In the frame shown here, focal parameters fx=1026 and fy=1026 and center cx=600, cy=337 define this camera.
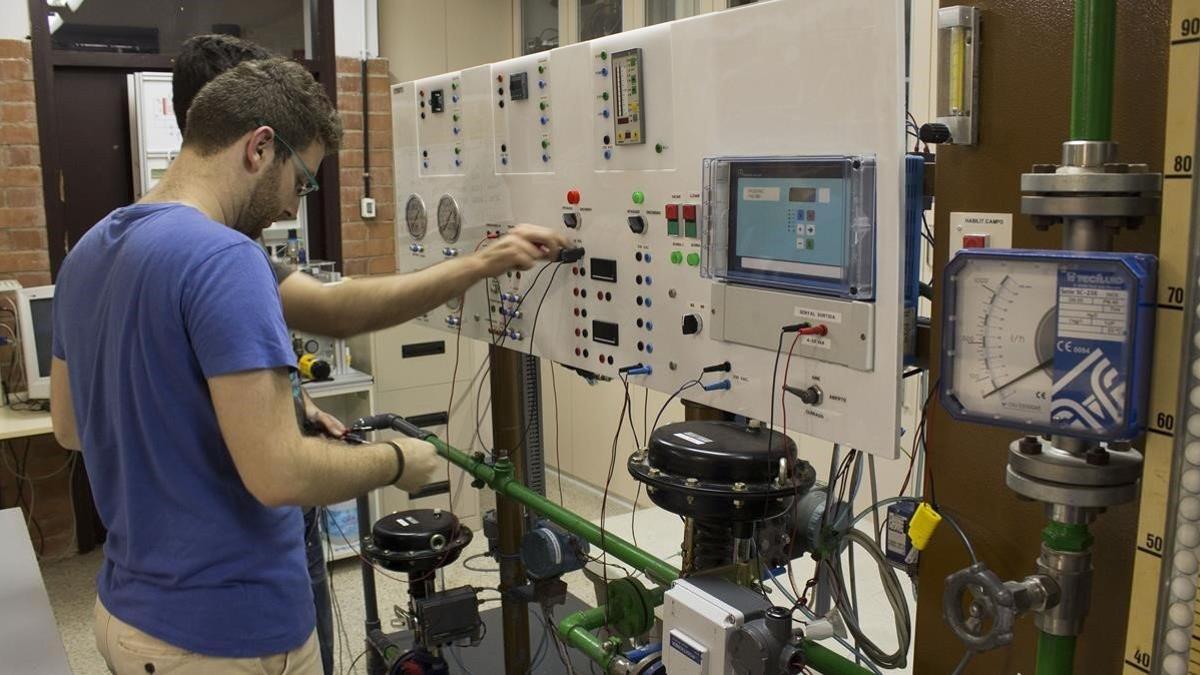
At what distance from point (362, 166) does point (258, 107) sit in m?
3.48

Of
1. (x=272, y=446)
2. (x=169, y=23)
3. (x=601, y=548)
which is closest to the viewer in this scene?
(x=272, y=446)

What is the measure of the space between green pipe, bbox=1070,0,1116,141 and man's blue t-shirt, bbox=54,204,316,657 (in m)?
1.08

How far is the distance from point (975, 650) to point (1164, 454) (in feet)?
1.13

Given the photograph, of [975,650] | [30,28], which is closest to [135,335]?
[975,650]

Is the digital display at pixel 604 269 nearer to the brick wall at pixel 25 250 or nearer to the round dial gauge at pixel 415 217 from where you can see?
the round dial gauge at pixel 415 217

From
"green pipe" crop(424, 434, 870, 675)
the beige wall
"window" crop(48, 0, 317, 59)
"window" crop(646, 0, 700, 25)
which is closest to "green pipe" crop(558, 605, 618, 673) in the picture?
"green pipe" crop(424, 434, 870, 675)

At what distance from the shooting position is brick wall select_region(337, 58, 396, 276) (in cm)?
495

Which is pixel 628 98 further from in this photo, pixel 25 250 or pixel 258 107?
pixel 25 250

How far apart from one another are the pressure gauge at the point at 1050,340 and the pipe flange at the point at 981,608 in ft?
0.61

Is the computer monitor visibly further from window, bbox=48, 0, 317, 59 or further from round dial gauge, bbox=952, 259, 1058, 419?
round dial gauge, bbox=952, 259, 1058, 419

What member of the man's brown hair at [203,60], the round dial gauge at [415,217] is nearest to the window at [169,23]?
→ the round dial gauge at [415,217]

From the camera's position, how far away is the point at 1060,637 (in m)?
1.21

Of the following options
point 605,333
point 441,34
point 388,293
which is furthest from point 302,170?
point 441,34

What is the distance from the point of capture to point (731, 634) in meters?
1.51
